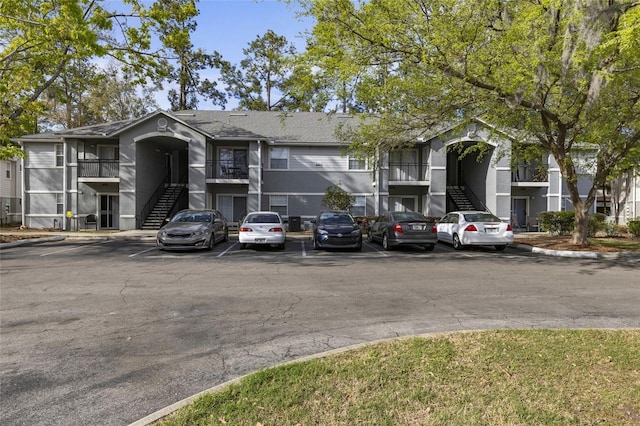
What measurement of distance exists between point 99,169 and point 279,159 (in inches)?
429

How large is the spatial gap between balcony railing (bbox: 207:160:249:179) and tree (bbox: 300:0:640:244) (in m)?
13.1

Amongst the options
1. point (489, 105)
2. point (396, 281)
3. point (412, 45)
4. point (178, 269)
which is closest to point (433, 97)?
point (489, 105)

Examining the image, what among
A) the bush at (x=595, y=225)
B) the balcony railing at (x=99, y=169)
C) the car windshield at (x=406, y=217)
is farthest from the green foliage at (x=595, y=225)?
the balcony railing at (x=99, y=169)

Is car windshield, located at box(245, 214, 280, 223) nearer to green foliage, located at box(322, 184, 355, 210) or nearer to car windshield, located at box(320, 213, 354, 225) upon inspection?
car windshield, located at box(320, 213, 354, 225)

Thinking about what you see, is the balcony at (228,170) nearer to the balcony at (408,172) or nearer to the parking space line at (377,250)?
the balcony at (408,172)

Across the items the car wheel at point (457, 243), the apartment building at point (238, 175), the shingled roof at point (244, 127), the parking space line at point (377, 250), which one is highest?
the shingled roof at point (244, 127)

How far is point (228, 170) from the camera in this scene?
83.7 feet

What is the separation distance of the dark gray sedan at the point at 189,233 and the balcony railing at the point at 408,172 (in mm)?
13419

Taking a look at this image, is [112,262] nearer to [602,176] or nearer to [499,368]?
[499,368]

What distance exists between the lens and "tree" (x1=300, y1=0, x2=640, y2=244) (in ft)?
35.1

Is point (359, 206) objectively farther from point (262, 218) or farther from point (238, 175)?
point (262, 218)

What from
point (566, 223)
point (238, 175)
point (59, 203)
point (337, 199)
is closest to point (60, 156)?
point (59, 203)

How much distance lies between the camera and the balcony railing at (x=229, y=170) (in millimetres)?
25234

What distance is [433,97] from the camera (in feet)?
45.4
